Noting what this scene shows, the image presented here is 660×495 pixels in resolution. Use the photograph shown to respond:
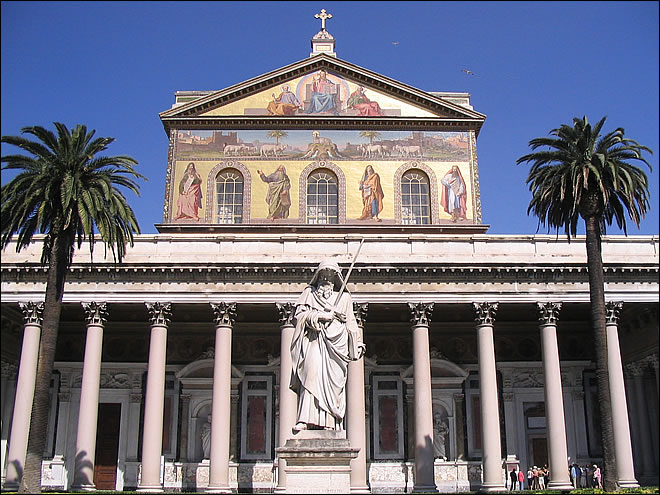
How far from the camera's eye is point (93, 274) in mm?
→ 31547

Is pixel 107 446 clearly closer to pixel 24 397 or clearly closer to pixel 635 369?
pixel 24 397

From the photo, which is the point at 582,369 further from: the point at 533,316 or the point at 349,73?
the point at 349,73

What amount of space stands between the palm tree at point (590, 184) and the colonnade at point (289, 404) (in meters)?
5.24

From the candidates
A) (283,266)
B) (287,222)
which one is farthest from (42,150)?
(287,222)

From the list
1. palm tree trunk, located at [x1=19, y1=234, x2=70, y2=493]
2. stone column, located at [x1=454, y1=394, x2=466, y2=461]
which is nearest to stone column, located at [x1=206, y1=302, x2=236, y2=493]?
palm tree trunk, located at [x1=19, y1=234, x2=70, y2=493]

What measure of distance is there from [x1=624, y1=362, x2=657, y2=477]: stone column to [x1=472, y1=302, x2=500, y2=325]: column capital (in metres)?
9.11

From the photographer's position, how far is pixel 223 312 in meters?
31.4

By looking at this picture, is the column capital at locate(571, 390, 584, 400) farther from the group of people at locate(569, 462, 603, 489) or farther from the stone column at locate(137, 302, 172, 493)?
the stone column at locate(137, 302, 172, 493)

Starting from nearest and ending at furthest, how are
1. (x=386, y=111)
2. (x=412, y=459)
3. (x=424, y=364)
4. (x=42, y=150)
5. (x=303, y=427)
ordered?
1. (x=303, y=427)
2. (x=42, y=150)
3. (x=424, y=364)
4. (x=412, y=459)
5. (x=386, y=111)

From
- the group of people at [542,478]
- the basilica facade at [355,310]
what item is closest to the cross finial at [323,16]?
the basilica facade at [355,310]

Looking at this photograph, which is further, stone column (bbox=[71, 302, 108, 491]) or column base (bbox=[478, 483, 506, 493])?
column base (bbox=[478, 483, 506, 493])

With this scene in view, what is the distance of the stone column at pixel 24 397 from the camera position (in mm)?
28375

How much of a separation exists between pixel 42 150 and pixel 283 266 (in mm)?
10433

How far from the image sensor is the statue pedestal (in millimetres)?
11711
